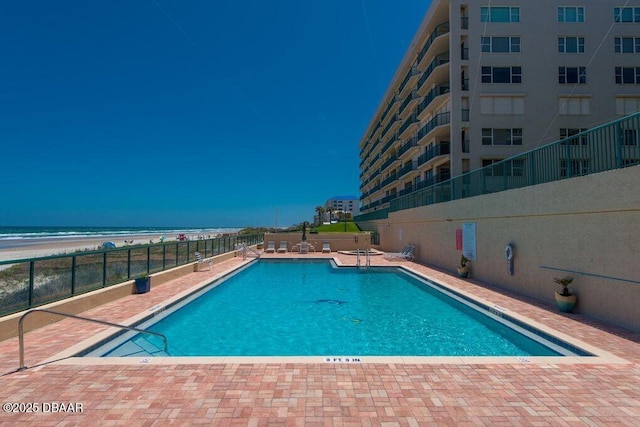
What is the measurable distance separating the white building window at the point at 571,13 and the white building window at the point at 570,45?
1.32 metres

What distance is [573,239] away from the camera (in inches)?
286

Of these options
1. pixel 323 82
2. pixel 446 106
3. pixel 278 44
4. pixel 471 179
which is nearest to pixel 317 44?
pixel 278 44

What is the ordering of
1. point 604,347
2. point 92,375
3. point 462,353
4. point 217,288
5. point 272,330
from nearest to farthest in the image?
point 92,375, point 604,347, point 462,353, point 272,330, point 217,288

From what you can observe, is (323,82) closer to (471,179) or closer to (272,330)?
(471,179)

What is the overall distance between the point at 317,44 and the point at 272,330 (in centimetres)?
2432

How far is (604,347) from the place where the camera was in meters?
5.02

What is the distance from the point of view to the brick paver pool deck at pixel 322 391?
3.16 meters

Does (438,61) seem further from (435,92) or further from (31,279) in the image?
Result: (31,279)

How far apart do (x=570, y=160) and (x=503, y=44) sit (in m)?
21.3

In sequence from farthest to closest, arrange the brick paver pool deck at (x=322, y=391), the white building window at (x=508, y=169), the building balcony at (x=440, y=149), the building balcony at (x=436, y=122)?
the building balcony at (x=440, y=149) < the building balcony at (x=436, y=122) < the white building window at (x=508, y=169) < the brick paver pool deck at (x=322, y=391)

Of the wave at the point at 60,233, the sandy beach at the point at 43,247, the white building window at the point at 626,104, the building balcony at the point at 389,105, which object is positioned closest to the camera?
the white building window at the point at 626,104

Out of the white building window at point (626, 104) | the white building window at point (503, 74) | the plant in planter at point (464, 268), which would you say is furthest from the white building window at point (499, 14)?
the plant in planter at point (464, 268)

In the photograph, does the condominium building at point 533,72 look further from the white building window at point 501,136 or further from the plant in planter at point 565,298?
the plant in planter at point 565,298

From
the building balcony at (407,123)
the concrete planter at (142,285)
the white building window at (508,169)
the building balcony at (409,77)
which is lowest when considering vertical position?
the concrete planter at (142,285)
